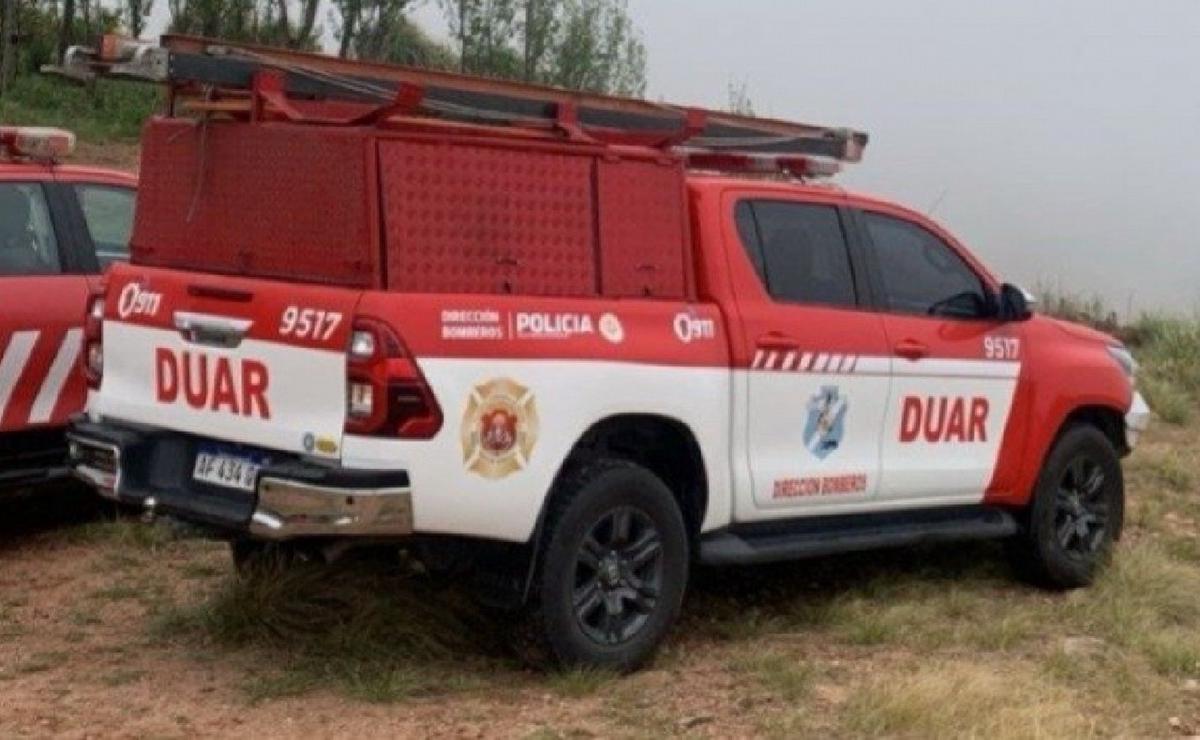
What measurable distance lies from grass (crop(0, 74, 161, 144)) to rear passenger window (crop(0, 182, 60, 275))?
1345 centimetres

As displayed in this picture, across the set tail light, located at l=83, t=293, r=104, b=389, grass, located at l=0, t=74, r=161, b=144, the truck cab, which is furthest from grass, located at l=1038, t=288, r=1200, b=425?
grass, located at l=0, t=74, r=161, b=144

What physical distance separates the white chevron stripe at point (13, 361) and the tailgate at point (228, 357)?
116cm

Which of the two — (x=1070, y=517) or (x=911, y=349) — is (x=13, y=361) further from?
(x=1070, y=517)

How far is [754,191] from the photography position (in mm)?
6988

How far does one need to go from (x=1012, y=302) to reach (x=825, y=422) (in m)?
1.23

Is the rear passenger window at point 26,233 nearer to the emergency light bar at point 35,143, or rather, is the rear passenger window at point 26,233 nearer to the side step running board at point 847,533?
the emergency light bar at point 35,143

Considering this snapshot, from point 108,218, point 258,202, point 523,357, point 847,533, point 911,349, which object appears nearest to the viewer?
point 523,357

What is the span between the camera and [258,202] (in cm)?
611

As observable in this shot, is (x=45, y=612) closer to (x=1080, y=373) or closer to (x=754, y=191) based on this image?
(x=754, y=191)

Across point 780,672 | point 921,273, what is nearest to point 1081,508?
point 921,273

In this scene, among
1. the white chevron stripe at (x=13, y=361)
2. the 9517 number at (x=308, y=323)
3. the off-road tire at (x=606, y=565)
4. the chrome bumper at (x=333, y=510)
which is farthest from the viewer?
the white chevron stripe at (x=13, y=361)

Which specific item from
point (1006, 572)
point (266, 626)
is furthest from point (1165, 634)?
point (266, 626)

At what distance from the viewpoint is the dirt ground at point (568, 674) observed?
588 centimetres

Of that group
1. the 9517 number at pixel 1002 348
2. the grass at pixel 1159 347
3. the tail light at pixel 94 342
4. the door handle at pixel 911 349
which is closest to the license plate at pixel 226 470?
the tail light at pixel 94 342
